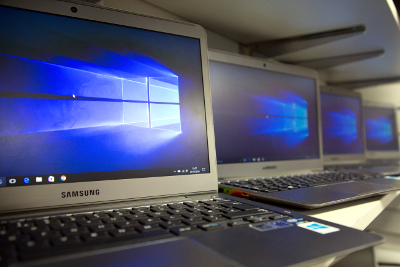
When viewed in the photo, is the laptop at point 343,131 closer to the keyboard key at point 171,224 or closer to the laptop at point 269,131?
the laptop at point 269,131

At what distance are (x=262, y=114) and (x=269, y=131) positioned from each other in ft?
0.23

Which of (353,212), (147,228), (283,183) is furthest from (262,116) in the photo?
(147,228)

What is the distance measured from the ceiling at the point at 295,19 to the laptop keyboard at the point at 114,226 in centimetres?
69

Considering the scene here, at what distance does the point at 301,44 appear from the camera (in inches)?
50.4

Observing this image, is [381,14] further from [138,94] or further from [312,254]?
[312,254]

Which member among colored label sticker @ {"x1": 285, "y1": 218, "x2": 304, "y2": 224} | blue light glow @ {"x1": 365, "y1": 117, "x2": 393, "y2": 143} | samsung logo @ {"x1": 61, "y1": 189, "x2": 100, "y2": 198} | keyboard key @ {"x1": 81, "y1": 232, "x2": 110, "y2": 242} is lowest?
colored label sticker @ {"x1": 285, "y1": 218, "x2": 304, "y2": 224}

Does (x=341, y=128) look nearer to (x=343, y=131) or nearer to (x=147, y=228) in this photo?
(x=343, y=131)

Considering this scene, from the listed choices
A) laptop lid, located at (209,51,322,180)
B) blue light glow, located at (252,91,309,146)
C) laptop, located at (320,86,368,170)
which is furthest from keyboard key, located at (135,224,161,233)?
laptop, located at (320,86,368,170)

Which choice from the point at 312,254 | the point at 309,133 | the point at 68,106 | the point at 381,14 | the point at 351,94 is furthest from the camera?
the point at 351,94

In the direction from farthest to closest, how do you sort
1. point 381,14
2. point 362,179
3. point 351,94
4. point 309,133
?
point 351,94
point 309,133
point 381,14
point 362,179

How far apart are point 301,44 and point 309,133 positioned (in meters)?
0.39

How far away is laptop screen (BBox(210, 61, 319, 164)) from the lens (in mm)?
951

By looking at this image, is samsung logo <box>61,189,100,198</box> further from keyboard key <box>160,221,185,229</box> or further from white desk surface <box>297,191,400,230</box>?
white desk surface <box>297,191,400,230</box>

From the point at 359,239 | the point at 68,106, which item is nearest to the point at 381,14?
the point at 359,239
